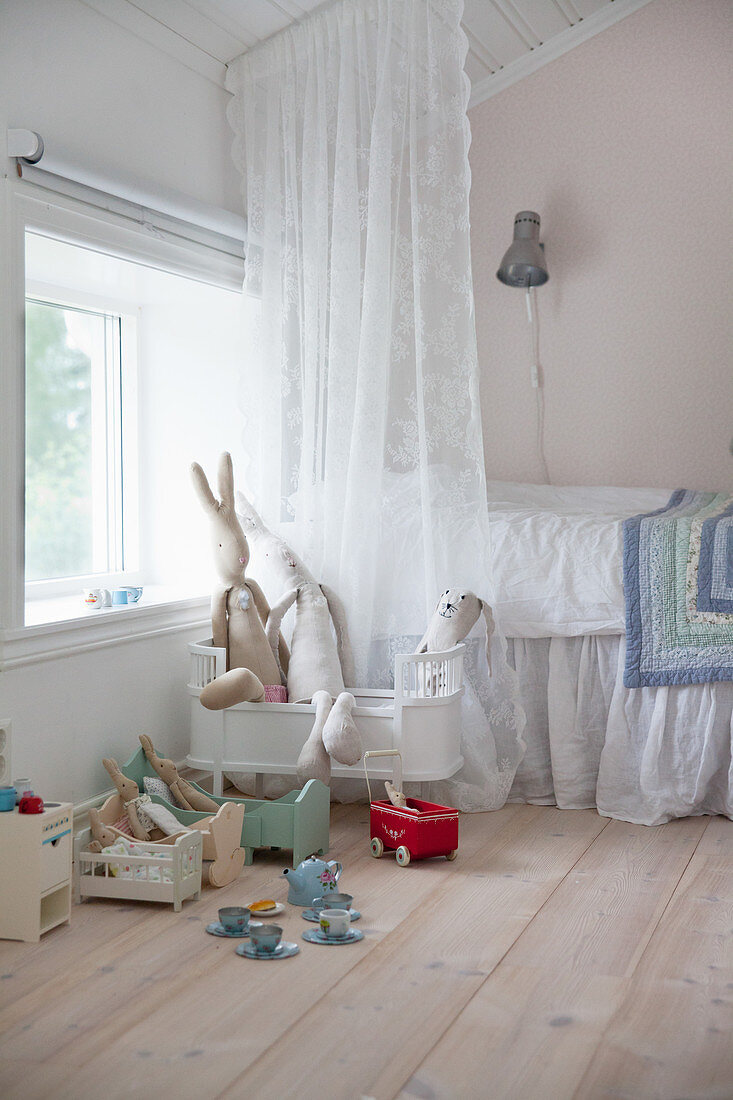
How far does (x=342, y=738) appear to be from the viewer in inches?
83.6

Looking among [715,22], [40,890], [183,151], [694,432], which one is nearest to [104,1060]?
[40,890]

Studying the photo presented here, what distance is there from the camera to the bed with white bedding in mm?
2354

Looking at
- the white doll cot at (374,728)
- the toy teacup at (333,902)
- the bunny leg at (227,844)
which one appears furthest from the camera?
the white doll cot at (374,728)

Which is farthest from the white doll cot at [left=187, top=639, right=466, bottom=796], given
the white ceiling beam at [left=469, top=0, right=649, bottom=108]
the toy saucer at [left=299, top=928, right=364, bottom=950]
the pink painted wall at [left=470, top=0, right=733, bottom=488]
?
the white ceiling beam at [left=469, top=0, right=649, bottom=108]

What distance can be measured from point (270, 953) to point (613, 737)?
3.75 ft

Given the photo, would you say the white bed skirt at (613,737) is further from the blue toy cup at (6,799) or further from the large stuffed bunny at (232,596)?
the blue toy cup at (6,799)

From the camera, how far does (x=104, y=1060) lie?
1.28 metres

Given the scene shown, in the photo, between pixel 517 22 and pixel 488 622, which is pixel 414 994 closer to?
pixel 488 622

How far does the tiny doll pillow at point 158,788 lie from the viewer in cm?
219

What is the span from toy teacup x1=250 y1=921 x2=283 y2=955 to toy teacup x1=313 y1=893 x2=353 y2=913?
0.55 feet

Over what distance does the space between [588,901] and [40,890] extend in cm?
100

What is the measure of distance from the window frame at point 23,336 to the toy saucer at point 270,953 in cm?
80

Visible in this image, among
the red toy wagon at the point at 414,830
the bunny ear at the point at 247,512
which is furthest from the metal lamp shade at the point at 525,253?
the red toy wagon at the point at 414,830

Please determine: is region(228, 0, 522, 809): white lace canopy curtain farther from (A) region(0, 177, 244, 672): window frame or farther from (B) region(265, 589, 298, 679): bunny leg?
(A) region(0, 177, 244, 672): window frame
